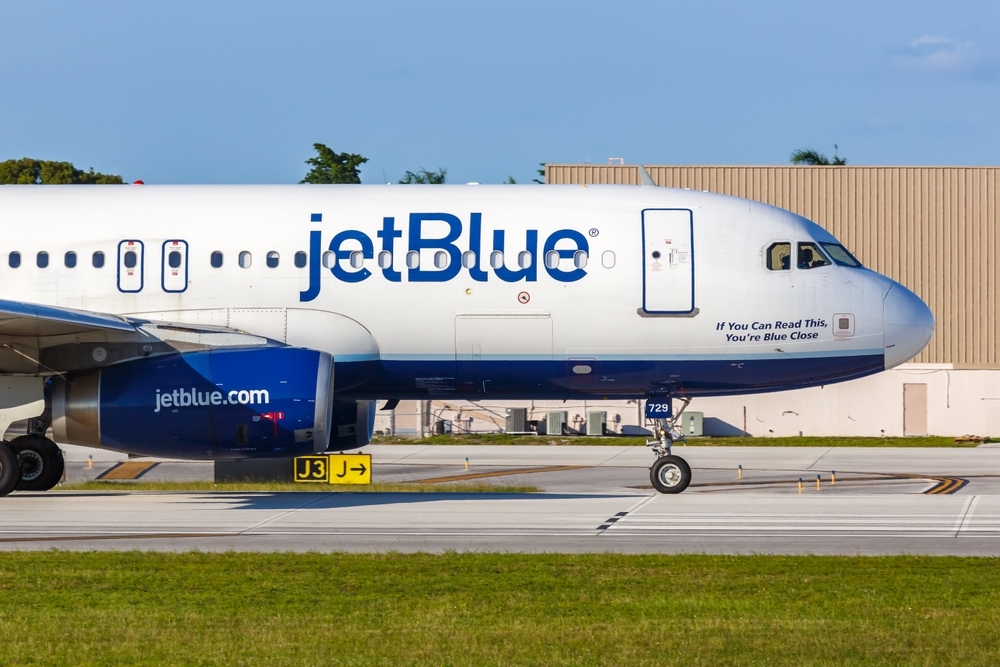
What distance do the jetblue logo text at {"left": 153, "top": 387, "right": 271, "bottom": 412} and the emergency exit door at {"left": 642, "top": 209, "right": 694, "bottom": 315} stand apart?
614 cm

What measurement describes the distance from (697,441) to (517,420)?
6.84 metres

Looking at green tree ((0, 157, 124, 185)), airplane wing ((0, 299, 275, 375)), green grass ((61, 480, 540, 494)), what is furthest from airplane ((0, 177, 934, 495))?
green tree ((0, 157, 124, 185))

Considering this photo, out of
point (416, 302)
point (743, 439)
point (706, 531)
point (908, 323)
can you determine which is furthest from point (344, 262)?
point (743, 439)

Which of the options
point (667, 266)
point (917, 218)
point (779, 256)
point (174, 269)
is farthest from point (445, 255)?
point (917, 218)

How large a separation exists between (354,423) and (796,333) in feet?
25.0

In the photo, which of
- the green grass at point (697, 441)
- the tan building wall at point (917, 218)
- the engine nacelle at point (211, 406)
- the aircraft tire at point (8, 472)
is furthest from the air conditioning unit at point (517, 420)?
the engine nacelle at point (211, 406)

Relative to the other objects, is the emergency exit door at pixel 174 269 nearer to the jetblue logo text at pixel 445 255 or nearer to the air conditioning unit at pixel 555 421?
the jetblue logo text at pixel 445 255

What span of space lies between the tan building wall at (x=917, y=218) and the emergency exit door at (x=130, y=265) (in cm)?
3029

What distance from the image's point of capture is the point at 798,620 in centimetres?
1098

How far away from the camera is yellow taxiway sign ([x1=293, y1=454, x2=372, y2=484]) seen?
993 inches

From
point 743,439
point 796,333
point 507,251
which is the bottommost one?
point 743,439

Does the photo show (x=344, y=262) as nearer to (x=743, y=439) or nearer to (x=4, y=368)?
(x=4, y=368)

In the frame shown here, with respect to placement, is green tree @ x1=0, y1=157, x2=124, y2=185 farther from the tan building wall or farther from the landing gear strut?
the landing gear strut

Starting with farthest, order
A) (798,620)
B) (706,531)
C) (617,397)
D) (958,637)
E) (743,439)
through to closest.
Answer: (743,439)
(617,397)
(706,531)
(798,620)
(958,637)
